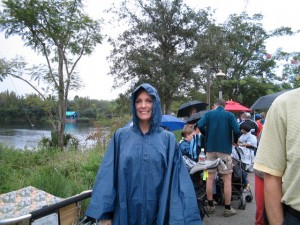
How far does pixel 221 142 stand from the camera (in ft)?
16.8

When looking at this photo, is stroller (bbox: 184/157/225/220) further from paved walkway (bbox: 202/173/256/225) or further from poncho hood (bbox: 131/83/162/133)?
poncho hood (bbox: 131/83/162/133)

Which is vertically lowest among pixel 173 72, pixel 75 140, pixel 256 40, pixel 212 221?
pixel 212 221

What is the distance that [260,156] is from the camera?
1.64m

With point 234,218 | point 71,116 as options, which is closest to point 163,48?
point 71,116

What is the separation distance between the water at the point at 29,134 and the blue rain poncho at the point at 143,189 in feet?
20.7

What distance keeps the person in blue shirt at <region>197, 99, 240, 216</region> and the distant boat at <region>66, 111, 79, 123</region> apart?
7.01 m

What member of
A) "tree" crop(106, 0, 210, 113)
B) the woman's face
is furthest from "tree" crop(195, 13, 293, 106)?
the woman's face

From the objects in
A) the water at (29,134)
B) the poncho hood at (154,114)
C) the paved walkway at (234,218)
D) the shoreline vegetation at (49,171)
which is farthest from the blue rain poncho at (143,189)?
the water at (29,134)

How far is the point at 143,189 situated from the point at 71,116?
31.1 ft

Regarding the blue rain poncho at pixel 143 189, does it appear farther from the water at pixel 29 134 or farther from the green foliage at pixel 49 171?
the water at pixel 29 134

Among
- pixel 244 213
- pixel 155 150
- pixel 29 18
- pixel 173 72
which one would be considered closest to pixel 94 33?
pixel 29 18

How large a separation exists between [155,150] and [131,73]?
1528 centimetres

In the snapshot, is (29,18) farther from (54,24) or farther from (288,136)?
(288,136)

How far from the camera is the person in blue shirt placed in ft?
16.7
